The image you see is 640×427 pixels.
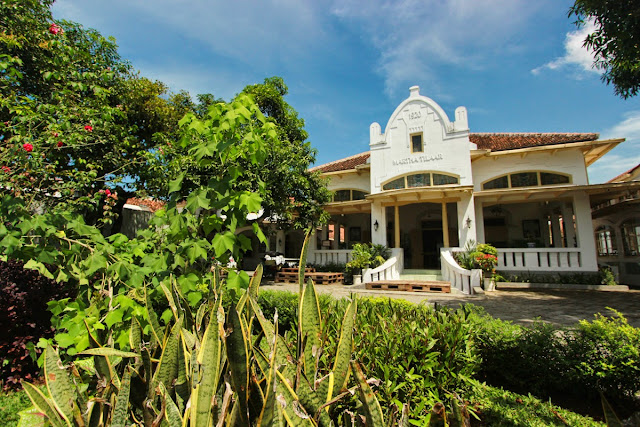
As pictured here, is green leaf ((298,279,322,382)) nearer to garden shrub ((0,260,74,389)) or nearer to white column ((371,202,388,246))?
garden shrub ((0,260,74,389))

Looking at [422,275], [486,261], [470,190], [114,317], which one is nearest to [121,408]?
[114,317]

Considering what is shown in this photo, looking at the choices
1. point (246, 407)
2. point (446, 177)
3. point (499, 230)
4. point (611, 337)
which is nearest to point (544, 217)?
point (499, 230)

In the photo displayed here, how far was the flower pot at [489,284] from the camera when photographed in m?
10.7

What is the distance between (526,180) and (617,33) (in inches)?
271

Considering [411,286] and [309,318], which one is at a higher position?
[309,318]

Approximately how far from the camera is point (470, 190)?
11969 mm

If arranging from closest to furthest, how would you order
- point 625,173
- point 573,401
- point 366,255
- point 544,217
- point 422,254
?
point 573,401
point 366,255
point 544,217
point 422,254
point 625,173

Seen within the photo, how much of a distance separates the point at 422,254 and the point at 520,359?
42.1 feet

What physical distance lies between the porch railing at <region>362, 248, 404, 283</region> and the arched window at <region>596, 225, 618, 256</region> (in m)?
12.9

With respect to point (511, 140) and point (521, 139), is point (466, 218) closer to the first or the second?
point (511, 140)

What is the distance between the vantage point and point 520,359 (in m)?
3.08

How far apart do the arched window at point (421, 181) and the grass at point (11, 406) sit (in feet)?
42.2

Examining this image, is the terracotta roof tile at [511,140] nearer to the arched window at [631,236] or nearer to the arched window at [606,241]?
the arched window at [631,236]

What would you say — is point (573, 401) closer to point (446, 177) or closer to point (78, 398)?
point (78, 398)
